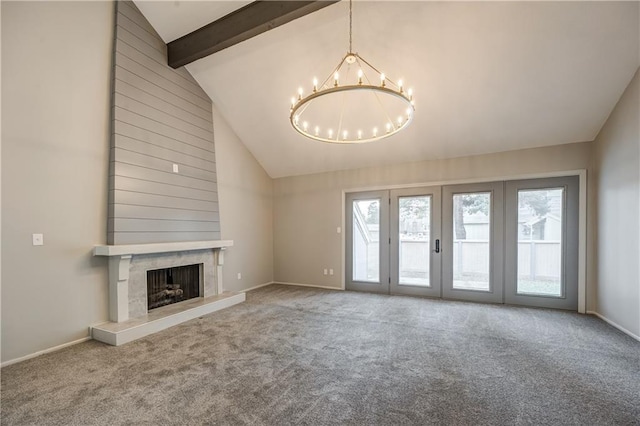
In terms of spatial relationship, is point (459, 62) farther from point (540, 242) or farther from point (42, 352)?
point (42, 352)

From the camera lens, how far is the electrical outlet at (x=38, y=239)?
309 cm

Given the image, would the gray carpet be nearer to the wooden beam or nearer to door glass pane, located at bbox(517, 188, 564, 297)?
door glass pane, located at bbox(517, 188, 564, 297)

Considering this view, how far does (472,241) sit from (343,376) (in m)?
3.68

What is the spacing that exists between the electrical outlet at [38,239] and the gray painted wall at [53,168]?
0.04m

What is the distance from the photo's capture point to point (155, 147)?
4.25 meters

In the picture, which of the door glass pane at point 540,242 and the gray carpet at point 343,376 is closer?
the gray carpet at point 343,376

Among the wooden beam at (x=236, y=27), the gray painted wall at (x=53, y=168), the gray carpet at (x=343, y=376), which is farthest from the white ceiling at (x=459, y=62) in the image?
the gray carpet at (x=343, y=376)

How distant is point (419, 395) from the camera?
2342mm

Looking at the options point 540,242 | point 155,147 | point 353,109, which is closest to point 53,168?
point 155,147

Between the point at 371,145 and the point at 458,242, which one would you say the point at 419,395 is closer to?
the point at 458,242

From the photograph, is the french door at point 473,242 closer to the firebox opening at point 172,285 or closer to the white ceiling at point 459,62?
the white ceiling at point 459,62

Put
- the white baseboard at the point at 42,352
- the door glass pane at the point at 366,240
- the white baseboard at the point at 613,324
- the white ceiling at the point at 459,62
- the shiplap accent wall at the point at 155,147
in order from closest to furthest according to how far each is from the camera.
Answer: the white baseboard at the point at 42,352
the white ceiling at the point at 459,62
the white baseboard at the point at 613,324
the shiplap accent wall at the point at 155,147
the door glass pane at the point at 366,240

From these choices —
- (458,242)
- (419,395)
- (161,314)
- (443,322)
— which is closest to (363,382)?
(419,395)

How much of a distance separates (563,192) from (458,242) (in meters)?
Answer: 1.72
